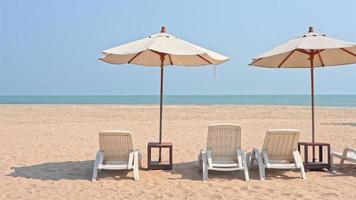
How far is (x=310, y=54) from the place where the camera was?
6.77 metres

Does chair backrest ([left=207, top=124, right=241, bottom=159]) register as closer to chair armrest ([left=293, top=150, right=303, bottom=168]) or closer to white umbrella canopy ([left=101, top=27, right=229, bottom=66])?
chair armrest ([left=293, top=150, right=303, bottom=168])

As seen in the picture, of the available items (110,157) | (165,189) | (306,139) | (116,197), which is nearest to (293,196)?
(165,189)

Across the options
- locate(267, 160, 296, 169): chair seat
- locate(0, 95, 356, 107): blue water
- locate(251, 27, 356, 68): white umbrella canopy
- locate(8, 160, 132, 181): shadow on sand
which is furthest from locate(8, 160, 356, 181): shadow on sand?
locate(0, 95, 356, 107): blue water

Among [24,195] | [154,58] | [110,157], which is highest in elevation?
[154,58]

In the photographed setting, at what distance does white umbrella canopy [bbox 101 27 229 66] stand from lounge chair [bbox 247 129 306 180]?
61.9 inches

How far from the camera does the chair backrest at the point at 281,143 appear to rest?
594cm

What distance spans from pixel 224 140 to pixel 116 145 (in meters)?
1.66

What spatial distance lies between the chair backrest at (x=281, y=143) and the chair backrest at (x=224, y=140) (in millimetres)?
445

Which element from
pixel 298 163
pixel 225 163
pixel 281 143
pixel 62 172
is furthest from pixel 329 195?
pixel 62 172

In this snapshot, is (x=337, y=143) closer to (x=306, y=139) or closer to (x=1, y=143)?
(x=306, y=139)

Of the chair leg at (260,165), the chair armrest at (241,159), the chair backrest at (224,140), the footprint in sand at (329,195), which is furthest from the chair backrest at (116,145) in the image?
the footprint in sand at (329,195)

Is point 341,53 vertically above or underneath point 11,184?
above

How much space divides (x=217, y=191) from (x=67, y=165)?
3.17 meters

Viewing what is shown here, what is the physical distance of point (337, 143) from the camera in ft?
34.0
